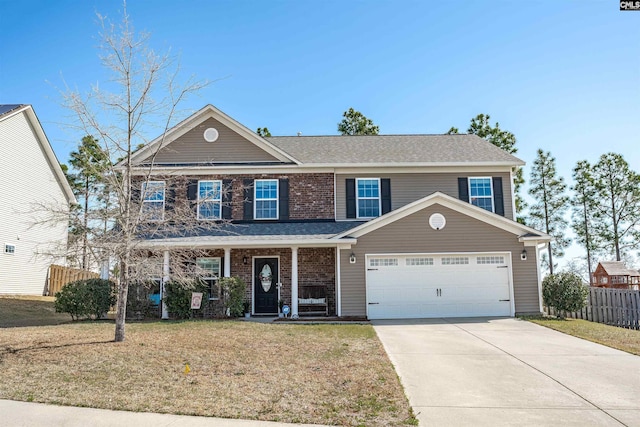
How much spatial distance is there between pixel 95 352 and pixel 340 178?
426 inches

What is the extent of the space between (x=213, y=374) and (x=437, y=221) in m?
9.78

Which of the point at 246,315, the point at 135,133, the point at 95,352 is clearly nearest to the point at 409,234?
the point at 246,315

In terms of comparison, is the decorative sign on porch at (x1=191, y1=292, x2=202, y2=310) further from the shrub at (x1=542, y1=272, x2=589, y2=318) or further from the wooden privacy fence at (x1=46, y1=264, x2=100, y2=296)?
the shrub at (x1=542, y1=272, x2=589, y2=318)

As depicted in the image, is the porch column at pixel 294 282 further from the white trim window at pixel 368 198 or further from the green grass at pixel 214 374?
the green grass at pixel 214 374

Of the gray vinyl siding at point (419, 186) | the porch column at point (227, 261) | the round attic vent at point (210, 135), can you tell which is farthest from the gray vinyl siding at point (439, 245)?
the round attic vent at point (210, 135)

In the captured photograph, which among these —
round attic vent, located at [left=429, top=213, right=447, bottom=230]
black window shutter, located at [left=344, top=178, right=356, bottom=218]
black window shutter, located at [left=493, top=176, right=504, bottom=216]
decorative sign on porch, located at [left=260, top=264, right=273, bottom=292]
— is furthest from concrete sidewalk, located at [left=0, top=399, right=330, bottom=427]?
black window shutter, located at [left=493, top=176, right=504, bottom=216]

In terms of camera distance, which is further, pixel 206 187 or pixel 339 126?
pixel 339 126

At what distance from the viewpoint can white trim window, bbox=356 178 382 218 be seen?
57.3 ft

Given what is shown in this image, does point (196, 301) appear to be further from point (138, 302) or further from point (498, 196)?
point (498, 196)

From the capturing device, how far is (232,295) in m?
15.0

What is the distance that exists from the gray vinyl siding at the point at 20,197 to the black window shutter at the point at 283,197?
9.67 metres

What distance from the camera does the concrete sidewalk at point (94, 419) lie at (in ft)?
18.3

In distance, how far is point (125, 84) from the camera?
33.7 feet

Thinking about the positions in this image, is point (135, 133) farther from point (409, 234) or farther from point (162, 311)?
point (409, 234)
